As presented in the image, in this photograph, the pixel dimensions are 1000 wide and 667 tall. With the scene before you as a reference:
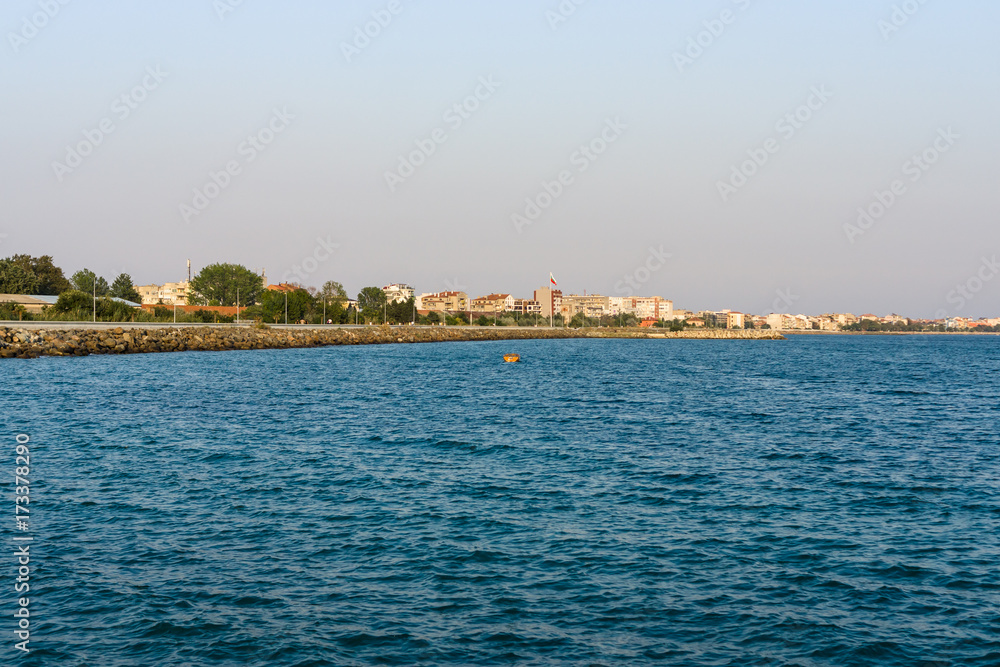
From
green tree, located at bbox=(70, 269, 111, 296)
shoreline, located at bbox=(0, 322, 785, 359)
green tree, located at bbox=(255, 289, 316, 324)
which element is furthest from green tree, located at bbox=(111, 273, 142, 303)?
shoreline, located at bbox=(0, 322, 785, 359)

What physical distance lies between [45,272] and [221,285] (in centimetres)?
5250

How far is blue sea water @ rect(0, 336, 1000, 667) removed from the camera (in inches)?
323

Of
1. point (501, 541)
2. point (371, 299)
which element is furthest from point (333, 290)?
point (501, 541)

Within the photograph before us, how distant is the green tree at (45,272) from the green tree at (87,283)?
33.6 feet

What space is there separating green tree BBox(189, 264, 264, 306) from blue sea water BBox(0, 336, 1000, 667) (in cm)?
14770

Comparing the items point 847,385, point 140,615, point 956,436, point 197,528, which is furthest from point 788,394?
point 140,615

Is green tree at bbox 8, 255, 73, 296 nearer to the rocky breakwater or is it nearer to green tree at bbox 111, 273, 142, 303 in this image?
green tree at bbox 111, 273, 142, 303

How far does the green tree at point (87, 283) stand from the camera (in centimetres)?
12962

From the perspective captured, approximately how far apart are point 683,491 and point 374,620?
27.2ft

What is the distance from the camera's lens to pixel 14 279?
342 ft

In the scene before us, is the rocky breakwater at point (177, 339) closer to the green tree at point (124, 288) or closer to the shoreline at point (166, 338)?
the shoreline at point (166, 338)

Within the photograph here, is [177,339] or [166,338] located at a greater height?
[166,338]

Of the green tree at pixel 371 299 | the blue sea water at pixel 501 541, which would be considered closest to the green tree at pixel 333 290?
the green tree at pixel 371 299

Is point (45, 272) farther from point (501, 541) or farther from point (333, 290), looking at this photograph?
point (501, 541)
